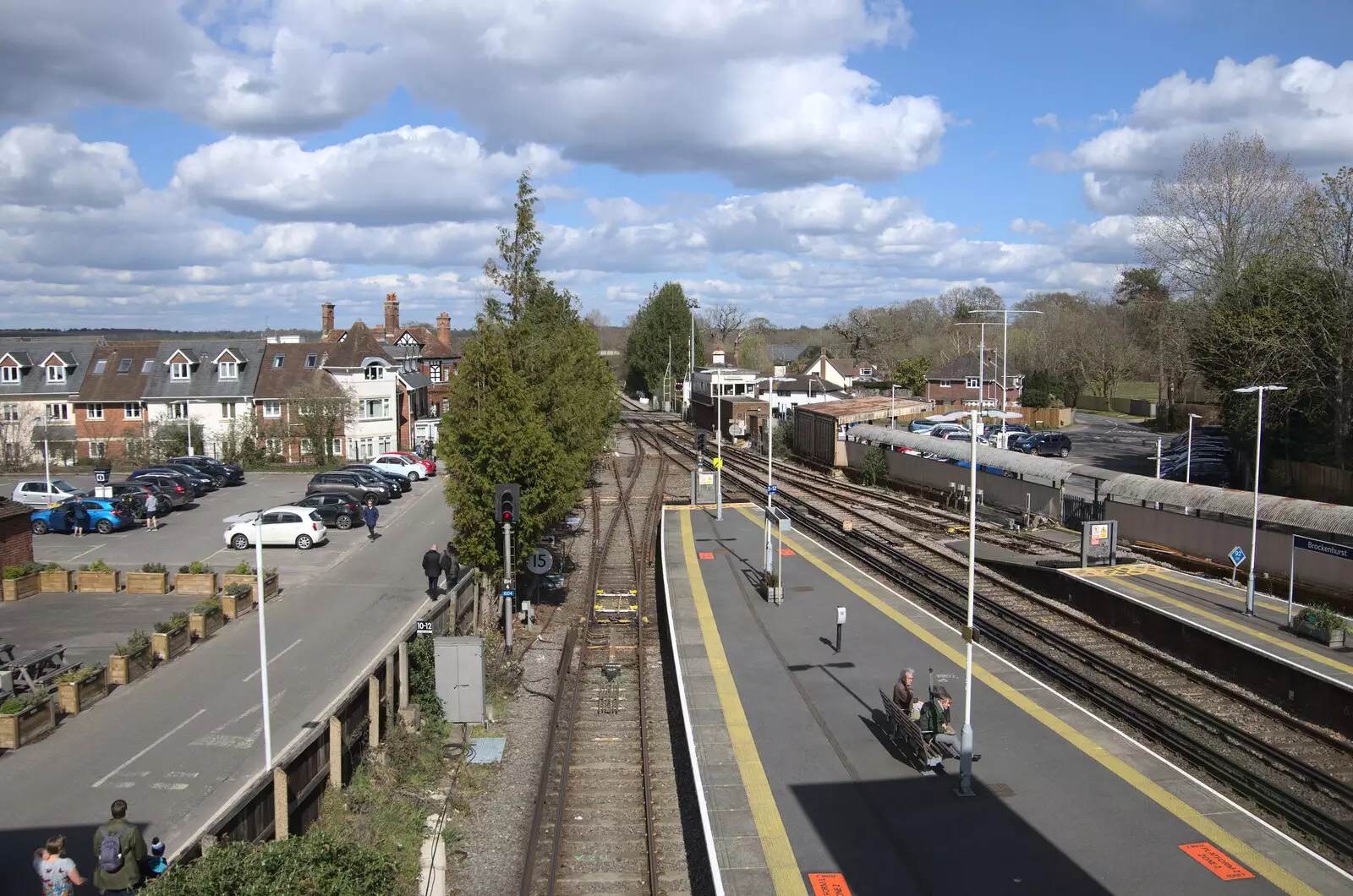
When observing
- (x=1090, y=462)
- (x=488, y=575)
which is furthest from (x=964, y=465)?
(x=488, y=575)

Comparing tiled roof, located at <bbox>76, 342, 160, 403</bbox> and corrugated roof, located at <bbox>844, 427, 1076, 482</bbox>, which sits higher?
tiled roof, located at <bbox>76, 342, 160, 403</bbox>

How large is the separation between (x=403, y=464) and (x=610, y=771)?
111ft

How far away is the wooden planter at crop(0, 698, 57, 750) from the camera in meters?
14.4

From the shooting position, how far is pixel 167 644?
18859mm

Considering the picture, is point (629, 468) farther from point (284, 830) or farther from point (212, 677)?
point (284, 830)

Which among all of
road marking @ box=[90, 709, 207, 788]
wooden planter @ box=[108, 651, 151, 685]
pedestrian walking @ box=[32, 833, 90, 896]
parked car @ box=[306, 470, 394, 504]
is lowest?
road marking @ box=[90, 709, 207, 788]

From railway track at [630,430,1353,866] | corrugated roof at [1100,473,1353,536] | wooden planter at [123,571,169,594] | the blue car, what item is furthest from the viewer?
the blue car

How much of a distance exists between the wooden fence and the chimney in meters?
61.6

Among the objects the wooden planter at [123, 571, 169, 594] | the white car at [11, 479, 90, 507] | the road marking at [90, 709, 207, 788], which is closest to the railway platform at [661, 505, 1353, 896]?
the road marking at [90, 709, 207, 788]

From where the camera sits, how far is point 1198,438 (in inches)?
1747

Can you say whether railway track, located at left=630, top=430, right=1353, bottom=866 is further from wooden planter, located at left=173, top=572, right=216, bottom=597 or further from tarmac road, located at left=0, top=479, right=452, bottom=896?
wooden planter, located at left=173, top=572, right=216, bottom=597

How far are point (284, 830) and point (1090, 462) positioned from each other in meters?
45.1

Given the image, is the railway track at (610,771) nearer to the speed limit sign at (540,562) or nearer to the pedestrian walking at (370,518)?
the speed limit sign at (540,562)

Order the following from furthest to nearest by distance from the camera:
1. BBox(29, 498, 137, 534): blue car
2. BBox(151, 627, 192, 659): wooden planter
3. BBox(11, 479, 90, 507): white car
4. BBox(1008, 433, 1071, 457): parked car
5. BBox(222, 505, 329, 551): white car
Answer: BBox(1008, 433, 1071, 457): parked car < BBox(11, 479, 90, 507): white car < BBox(29, 498, 137, 534): blue car < BBox(222, 505, 329, 551): white car < BBox(151, 627, 192, 659): wooden planter
